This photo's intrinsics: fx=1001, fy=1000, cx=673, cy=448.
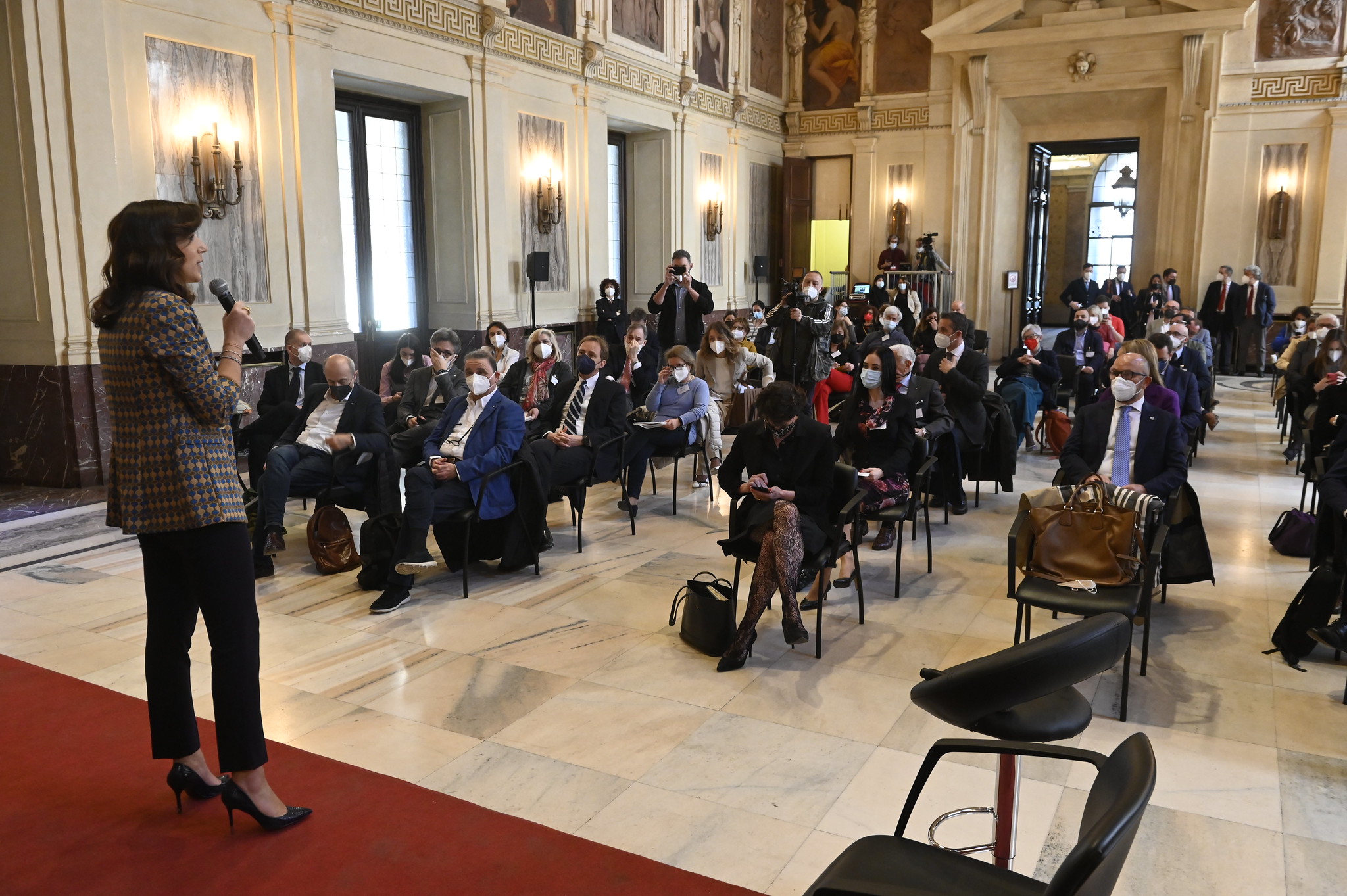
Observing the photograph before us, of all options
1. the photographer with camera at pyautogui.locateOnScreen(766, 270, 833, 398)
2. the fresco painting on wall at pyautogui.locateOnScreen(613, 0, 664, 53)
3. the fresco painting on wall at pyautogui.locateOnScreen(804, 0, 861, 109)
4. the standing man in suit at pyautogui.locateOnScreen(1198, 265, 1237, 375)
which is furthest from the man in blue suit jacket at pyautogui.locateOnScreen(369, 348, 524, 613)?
the fresco painting on wall at pyautogui.locateOnScreen(804, 0, 861, 109)

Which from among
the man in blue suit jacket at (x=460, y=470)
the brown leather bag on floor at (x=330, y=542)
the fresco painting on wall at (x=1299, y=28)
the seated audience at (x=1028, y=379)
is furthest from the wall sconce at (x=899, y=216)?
the brown leather bag on floor at (x=330, y=542)

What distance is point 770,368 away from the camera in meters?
8.73

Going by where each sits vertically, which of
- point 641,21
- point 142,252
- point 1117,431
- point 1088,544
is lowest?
point 1088,544

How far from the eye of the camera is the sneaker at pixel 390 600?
5.27 m

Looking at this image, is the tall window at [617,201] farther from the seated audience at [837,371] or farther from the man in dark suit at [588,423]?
the man in dark suit at [588,423]

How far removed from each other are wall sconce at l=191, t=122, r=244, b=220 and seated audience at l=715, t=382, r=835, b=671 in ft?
18.4

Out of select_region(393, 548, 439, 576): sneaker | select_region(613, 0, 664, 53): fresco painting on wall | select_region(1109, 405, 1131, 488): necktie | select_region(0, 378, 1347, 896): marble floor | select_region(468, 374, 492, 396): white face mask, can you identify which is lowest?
select_region(0, 378, 1347, 896): marble floor

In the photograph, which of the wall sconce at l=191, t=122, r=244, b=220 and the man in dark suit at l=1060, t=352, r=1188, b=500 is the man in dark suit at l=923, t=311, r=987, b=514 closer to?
the man in dark suit at l=1060, t=352, r=1188, b=500

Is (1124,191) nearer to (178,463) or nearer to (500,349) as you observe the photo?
(500,349)

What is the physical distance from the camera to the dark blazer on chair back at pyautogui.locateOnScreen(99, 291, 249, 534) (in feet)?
8.96

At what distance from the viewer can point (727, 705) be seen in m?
4.17

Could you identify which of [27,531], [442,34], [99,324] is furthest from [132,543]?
[442,34]

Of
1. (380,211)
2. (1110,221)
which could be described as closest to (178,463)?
(380,211)

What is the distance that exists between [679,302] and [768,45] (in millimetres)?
8966
